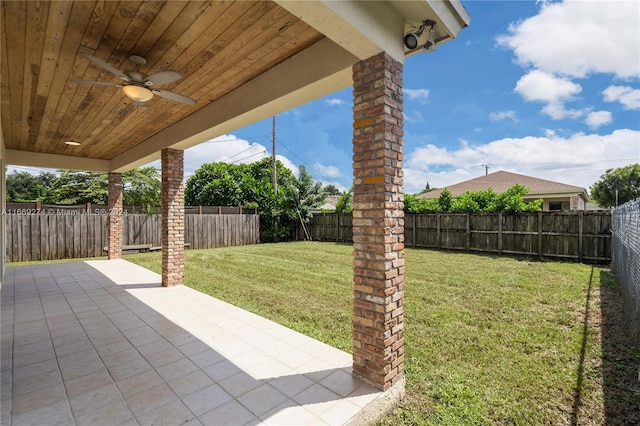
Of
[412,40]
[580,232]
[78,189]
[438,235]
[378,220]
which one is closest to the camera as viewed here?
[378,220]

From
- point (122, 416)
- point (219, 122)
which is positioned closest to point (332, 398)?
point (122, 416)

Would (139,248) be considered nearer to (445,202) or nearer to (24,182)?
(445,202)

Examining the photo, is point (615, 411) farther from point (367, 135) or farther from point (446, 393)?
point (367, 135)

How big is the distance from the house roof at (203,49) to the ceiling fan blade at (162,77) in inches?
7.9

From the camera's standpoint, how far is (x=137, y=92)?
3229 millimetres

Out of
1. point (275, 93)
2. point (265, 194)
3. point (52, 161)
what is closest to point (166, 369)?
point (275, 93)

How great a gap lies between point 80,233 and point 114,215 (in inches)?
83.0

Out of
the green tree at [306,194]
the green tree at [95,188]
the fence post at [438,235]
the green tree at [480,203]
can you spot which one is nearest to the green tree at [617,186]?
the green tree at [480,203]

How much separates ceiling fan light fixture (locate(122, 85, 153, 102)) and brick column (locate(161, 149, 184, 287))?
7.99 feet

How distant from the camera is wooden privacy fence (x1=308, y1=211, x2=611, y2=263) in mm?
7978

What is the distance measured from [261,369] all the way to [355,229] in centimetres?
152

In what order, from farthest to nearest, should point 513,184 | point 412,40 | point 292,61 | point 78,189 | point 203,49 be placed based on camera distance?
point 78,189, point 513,184, point 292,61, point 203,49, point 412,40

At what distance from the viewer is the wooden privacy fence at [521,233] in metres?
7.98

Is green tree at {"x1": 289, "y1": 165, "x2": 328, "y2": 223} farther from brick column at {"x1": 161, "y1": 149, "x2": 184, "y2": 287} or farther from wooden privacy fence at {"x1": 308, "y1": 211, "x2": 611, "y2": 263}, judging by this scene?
brick column at {"x1": 161, "y1": 149, "x2": 184, "y2": 287}
